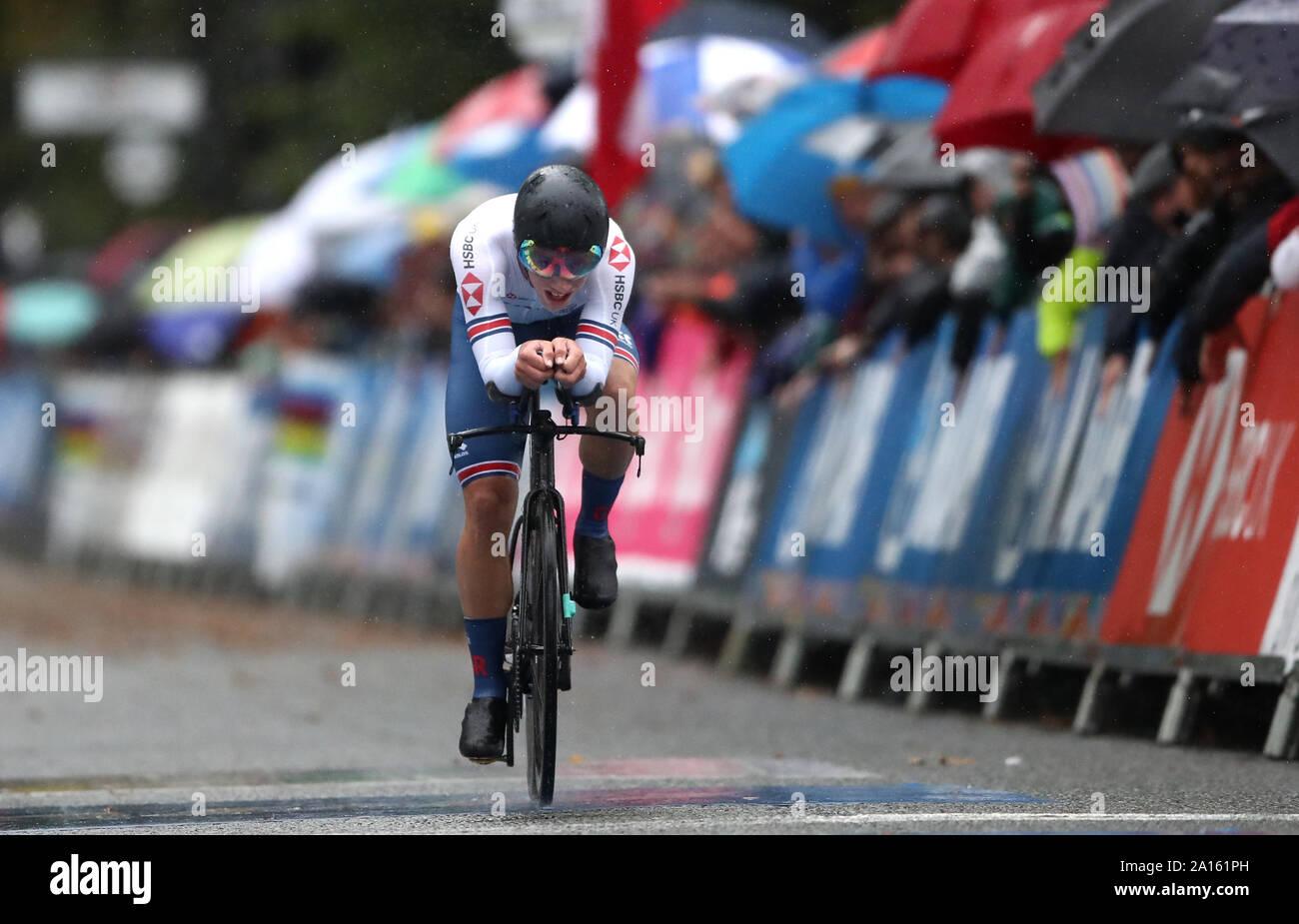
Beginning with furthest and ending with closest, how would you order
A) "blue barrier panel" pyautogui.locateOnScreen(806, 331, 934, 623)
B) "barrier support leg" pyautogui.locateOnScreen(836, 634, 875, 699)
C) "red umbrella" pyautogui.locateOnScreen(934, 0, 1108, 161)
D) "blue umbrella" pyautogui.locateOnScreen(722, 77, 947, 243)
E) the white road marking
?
"blue umbrella" pyautogui.locateOnScreen(722, 77, 947, 243), "blue barrier panel" pyautogui.locateOnScreen(806, 331, 934, 623), "barrier support leg" pyautogui.locateOnScreen(836, 634, 875, 699), "red umbrella" pyautogui.locateOnScreen(934, 0, 1108, 161), the white road marking

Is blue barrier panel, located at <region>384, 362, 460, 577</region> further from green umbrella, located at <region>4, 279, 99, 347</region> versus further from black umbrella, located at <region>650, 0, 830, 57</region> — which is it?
green umbrella, located at <region>4, 279, 99, 347</region>

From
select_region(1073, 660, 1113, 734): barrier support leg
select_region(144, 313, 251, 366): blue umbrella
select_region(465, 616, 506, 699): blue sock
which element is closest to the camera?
select_region(465, 616, 506, 699): blue sock

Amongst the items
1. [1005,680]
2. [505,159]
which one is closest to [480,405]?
[1005,680]

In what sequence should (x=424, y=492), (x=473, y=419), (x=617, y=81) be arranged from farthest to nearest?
(x=424, y=492), (x=617, y=81), (x=473, y=419)

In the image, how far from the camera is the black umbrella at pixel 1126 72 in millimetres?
10953

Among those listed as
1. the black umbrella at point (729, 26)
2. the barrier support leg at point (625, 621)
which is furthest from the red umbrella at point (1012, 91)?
the black umbrella at point (729, 26)

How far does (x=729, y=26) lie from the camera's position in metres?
18.6

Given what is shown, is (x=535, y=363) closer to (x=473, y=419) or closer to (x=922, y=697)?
(x=473, y=419)

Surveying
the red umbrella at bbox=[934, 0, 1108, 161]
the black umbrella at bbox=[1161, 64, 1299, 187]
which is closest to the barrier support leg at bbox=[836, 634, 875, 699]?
the red umbrella at bbox=[934, 0, 1108, 161]

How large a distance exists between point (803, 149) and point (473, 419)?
6.93 metres

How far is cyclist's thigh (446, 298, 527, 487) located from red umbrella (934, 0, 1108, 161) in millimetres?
3644

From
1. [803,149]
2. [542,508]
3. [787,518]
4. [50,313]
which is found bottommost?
[542,508]
